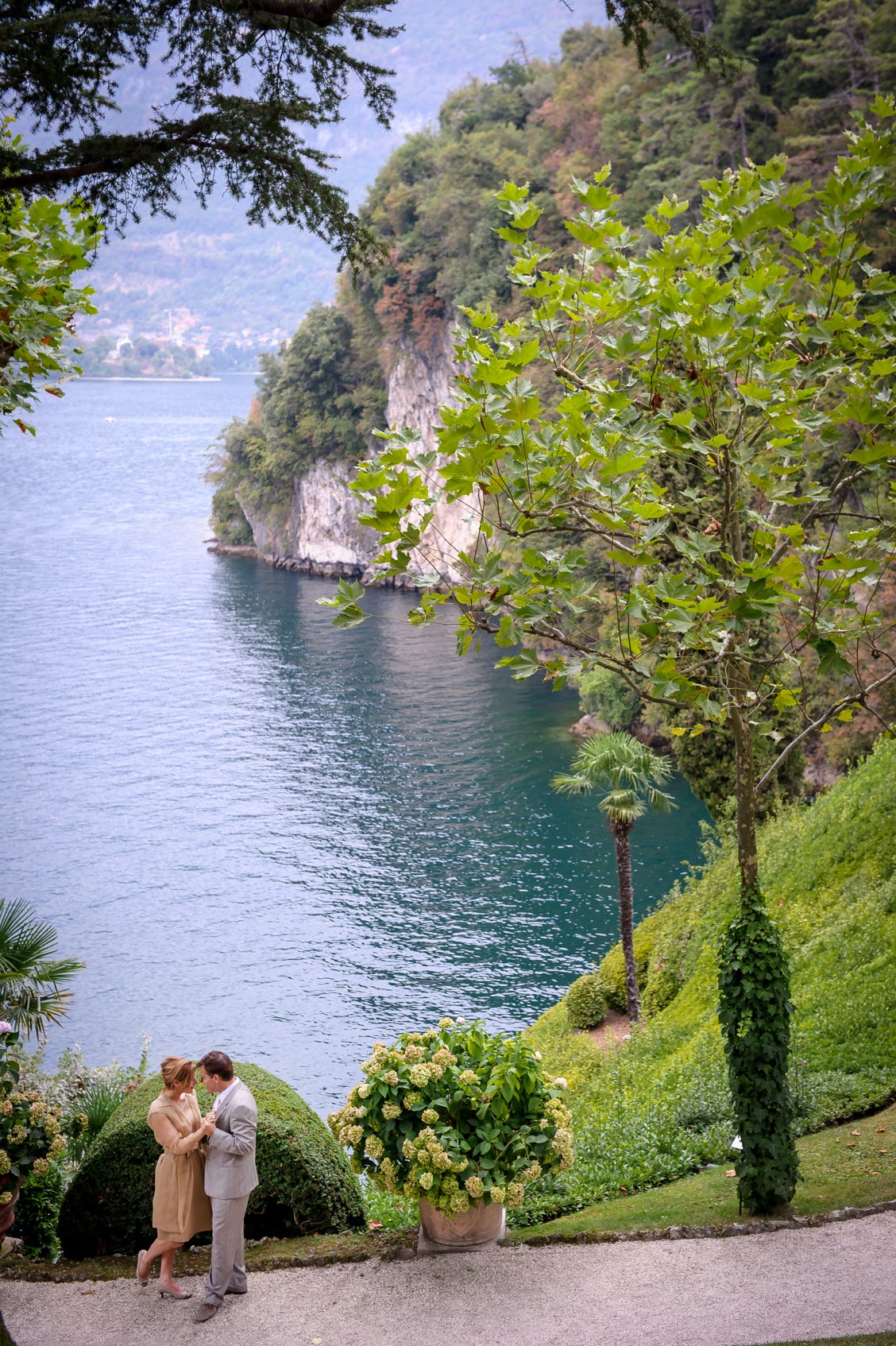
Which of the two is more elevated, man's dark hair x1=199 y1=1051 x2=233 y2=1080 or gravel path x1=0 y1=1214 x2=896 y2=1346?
man's dark hair x1=199 y1=1051 x2=233 y2=1080

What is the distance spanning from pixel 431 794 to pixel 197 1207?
33872 millimetres

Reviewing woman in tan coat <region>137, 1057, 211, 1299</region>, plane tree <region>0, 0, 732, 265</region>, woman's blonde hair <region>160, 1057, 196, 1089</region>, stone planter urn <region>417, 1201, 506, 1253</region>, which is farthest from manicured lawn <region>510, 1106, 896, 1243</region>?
plane tree <region>0, 0, 732, 265</region>

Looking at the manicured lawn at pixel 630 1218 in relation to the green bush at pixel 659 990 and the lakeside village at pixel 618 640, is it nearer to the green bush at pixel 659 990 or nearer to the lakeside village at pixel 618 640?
the lakeside village at pixel 618 640

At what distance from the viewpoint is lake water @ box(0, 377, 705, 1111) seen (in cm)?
2786

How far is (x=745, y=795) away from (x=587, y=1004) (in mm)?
15352

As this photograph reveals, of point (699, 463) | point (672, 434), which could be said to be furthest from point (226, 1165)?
point (699, 463)

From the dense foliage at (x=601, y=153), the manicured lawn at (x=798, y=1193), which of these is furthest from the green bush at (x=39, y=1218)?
the dense foliage at (x=601, y=153)

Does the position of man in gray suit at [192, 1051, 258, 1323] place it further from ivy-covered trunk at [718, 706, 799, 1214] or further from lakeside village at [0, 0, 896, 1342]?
ivy-covered trunk at [718, 706, 799, 1214]

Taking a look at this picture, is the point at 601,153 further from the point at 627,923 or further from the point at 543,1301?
the point at 543,1301

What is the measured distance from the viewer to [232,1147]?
7305mm

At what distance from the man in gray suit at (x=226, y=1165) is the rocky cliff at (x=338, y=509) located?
65.4 metres

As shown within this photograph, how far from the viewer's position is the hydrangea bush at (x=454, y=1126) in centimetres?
757

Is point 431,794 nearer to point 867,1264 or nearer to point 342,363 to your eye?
point 867,1264

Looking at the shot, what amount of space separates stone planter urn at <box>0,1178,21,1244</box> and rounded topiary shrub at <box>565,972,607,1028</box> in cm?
1516
